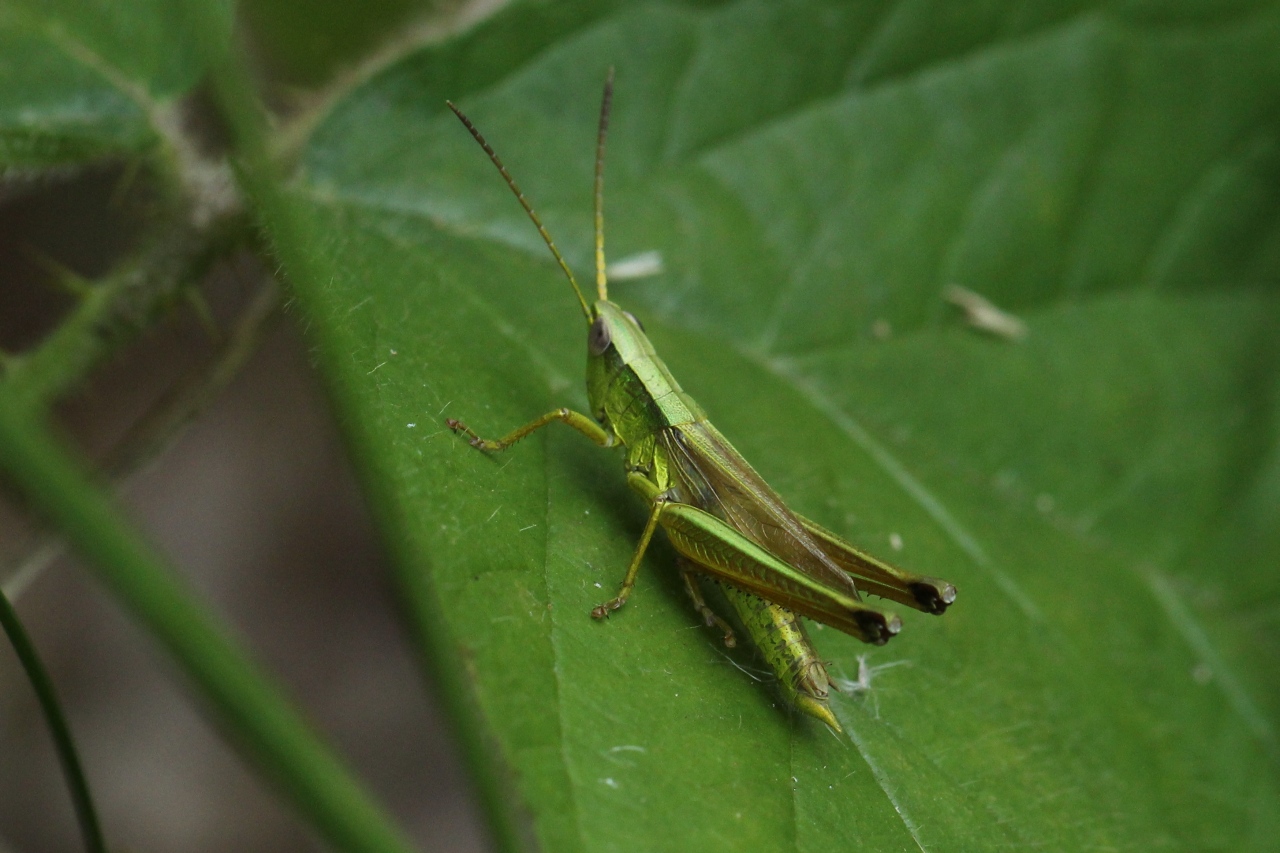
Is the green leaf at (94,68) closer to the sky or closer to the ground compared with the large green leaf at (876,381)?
closer to the sky

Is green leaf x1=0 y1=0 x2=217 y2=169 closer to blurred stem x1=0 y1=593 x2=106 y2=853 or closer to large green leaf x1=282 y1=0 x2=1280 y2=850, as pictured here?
large green leaf x1=282 y1=0 x2=1280 y2=850

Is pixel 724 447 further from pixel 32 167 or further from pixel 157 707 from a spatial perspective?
pixel 157 707

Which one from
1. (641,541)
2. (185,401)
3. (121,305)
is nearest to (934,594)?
(641,541)

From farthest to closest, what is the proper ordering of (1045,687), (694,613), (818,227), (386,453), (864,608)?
1. (818,227)
2. (1045,687)
3. (694,613)
4. (864,608)
5. (386,453)

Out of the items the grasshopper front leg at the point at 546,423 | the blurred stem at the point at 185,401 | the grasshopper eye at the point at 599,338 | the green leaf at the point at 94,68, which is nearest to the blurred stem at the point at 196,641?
the grasshopper front leg at the point at 546,423

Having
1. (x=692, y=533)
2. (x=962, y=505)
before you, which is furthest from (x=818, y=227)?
(x=692, y=533)

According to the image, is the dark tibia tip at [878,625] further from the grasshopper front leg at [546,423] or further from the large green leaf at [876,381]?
the grasshopper front leg at [546,423]

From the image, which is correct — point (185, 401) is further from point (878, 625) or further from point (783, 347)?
point (878, 625)
